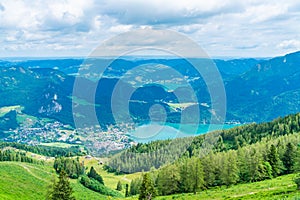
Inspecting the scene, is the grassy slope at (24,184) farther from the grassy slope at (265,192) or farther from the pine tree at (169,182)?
the grassy slope at (265,192)

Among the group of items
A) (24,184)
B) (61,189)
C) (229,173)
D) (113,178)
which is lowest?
(113,178)

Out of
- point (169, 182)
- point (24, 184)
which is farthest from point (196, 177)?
point (24, 184)

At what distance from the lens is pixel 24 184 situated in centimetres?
7531

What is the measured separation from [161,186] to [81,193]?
Result: 96.7ft

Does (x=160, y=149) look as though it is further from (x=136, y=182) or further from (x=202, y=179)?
(x=202, y=179)

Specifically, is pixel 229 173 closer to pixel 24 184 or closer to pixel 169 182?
pixel 169 182

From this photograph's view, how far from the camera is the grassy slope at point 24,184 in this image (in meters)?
→ 64.2

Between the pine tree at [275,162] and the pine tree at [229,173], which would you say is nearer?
the pine tree at [229,173]

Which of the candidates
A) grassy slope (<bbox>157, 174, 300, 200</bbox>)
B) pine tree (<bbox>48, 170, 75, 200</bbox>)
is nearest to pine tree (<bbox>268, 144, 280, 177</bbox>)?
grassy slope (<bbox>157, 174, 300, 200</bbox>)

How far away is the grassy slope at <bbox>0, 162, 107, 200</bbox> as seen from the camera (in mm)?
64250

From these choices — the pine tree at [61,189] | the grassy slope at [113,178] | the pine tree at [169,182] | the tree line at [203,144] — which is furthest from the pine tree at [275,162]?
the grassy slope at [113,178]

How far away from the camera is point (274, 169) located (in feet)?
206

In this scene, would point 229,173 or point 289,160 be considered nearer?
point 229,173

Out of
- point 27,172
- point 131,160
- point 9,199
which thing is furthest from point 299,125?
point 9,199
